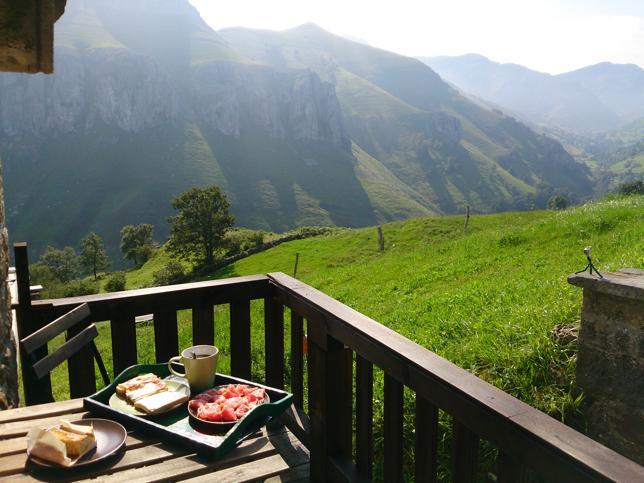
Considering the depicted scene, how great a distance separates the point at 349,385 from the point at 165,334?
174 cm

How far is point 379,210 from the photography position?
156250mm

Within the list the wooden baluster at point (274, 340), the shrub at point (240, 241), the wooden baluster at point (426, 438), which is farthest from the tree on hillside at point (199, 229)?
the wooden baluster at point (426, 438)

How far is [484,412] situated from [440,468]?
306 centimetres

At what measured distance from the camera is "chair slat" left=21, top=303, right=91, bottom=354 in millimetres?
3207

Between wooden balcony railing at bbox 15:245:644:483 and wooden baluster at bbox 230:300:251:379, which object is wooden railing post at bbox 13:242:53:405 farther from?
wooden baluster at bbox 230:300:251:379

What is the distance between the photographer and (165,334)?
13.3 ft

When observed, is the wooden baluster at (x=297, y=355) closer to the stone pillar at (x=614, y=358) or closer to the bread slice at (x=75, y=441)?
the bread slice at (x=75, y=441)

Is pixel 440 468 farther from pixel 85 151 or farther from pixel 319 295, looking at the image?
pixel 85 151

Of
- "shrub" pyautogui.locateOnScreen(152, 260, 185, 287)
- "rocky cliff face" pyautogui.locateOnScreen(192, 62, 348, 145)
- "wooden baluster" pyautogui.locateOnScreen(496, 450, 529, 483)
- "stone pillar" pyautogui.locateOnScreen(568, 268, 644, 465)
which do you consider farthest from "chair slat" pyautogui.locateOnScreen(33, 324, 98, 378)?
"rocky cliff face" pyautogui.locateOnScreen(192, 62, 348, 145)

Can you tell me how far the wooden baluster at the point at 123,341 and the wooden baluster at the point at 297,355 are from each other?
126 cm

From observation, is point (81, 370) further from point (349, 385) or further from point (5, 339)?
point (349, 385)

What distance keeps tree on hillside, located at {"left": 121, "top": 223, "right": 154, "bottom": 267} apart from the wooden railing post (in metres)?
67.6

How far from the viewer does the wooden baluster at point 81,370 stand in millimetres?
3697

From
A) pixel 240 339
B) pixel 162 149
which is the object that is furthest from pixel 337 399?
pixel 162 149
